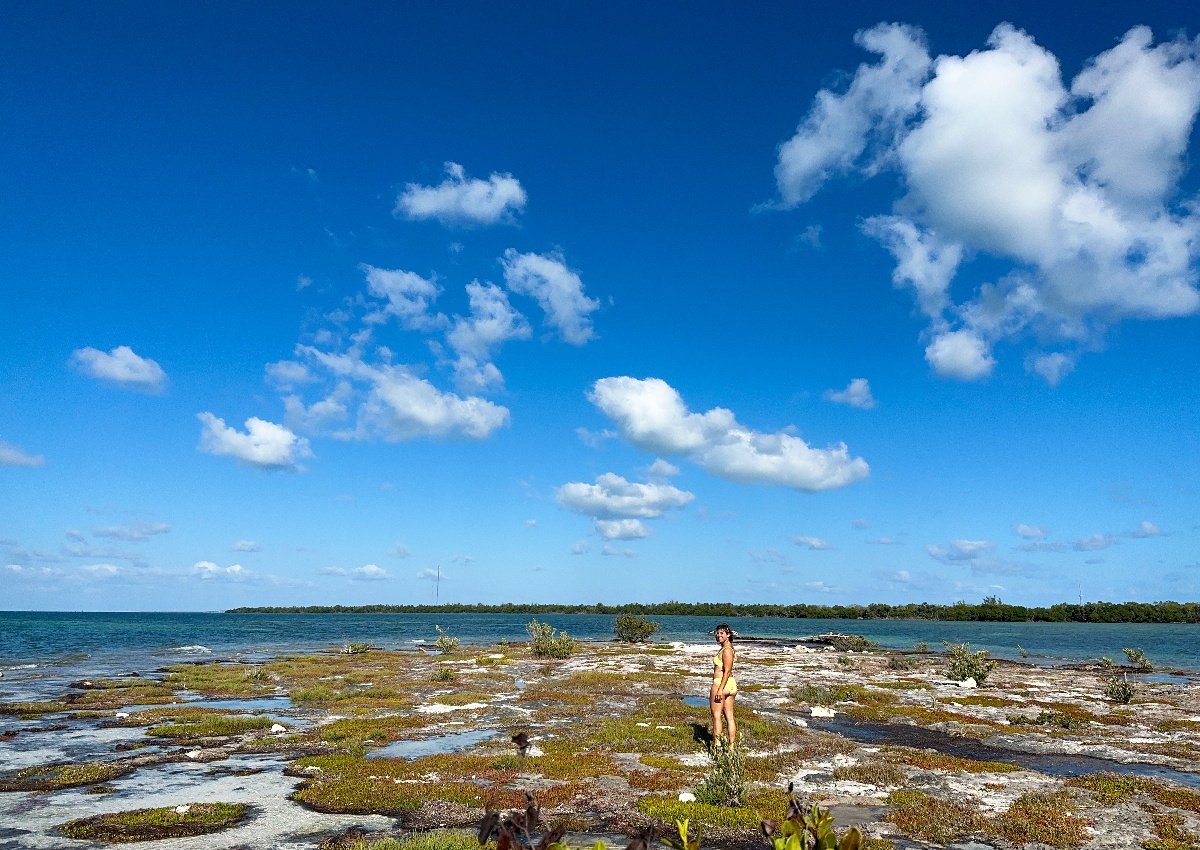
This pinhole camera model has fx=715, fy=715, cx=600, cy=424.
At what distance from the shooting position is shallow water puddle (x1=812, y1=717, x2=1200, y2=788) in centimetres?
2341

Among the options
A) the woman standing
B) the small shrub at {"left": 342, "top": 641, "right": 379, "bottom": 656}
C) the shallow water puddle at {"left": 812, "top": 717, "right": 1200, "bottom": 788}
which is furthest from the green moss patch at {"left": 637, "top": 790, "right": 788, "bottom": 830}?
the small shrub at {"left": 342, "top": 641, "right": 379, "bottom": 656}

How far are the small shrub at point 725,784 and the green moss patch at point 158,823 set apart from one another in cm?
1152

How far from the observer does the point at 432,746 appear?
27.1 m

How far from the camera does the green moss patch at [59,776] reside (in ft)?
68.1

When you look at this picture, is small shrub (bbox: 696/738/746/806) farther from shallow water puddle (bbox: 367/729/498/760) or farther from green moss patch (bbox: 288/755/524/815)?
shallow water puddle (bbox: 367/729/498/760)

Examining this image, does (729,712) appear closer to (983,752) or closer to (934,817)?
(934,817)

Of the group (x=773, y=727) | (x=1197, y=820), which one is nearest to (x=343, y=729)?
(x=773, y=727)

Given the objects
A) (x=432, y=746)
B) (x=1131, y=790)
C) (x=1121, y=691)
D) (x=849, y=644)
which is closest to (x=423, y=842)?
(x=432, y=746)

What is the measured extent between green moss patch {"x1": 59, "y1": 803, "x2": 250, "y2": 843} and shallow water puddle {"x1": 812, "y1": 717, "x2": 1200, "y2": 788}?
2263 centimetres

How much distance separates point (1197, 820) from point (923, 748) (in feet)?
34.8

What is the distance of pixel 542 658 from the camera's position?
67438mm

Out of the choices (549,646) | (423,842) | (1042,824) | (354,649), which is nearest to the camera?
(423,842)

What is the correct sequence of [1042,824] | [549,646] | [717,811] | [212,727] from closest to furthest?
1. [1042,824]
2. [717,811]
3. [212,727]
4. [549,646]

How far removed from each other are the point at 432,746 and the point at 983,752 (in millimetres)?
20760
